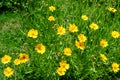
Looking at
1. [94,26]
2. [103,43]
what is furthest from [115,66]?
[94,26]

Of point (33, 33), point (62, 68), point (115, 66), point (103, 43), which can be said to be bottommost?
point (115, 66)

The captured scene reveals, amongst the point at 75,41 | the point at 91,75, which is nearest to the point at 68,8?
the point at 75,41

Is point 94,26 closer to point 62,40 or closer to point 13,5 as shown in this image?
point 62,40

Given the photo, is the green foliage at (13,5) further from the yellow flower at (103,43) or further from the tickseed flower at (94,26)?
the yellow flower at (103,43)

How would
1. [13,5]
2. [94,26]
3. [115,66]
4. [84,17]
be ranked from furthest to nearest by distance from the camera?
[13,5]
[84,17]
[94,26]
[115,66]

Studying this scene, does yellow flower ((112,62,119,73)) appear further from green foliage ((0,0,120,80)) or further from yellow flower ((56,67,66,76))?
yellow flower ((56,67,66,76))

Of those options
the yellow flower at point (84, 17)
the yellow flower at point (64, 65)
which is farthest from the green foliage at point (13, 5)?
the yellow flower at point (64, 65)

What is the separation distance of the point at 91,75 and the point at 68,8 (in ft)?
5.03

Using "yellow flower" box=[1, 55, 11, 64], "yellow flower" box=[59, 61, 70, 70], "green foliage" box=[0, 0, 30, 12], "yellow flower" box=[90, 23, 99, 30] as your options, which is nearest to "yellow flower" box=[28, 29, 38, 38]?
"yellow flower" box=[1, 55, 11, 64]

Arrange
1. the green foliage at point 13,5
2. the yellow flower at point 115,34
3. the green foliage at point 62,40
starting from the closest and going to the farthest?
the green foliage at point 62,40 → the yellow flower at point 115,34 → the green foliage at point 13,5

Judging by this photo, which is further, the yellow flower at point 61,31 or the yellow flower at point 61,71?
the yellow flower at point 61,31

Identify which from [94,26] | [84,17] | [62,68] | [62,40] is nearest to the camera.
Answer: [62,68]

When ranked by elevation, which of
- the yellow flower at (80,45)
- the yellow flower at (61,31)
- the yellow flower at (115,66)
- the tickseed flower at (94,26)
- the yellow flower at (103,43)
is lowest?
the yellow flower at (115,66)

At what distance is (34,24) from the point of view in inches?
213
